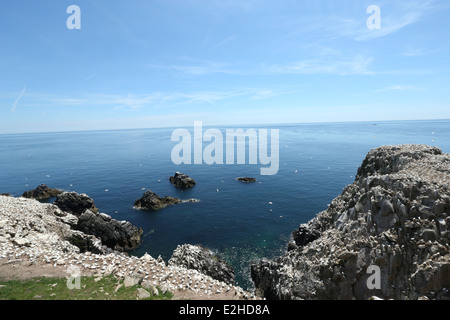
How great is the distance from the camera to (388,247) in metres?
16.6

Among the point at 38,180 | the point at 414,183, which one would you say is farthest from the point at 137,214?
the point at 38,180

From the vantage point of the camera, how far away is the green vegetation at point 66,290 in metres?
13.6

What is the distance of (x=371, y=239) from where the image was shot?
58.3 feet

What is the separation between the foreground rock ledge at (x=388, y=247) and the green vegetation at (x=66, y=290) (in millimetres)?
12977

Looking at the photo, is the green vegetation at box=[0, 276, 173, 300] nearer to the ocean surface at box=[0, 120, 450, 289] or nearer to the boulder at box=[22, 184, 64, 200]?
the ocean surface at box=[0, 120, 450, 289]

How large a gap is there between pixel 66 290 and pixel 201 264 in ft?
50.6

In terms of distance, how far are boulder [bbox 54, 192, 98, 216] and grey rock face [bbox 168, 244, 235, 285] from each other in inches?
1236

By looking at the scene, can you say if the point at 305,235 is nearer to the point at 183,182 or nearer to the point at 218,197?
the point at 218,197

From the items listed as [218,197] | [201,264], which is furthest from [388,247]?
[218,197]

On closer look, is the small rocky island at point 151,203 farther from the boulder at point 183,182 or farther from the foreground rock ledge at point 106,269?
the foreground rock ledge at point 106,269

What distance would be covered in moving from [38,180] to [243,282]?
81767 mm

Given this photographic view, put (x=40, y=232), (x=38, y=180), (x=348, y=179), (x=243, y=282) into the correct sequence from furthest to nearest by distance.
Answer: (x=38, y=180) → (x=348, y=179) → (x=243, y=282) → (x=40, y=232)

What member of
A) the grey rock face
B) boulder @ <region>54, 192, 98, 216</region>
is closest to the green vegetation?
the grey rock face
